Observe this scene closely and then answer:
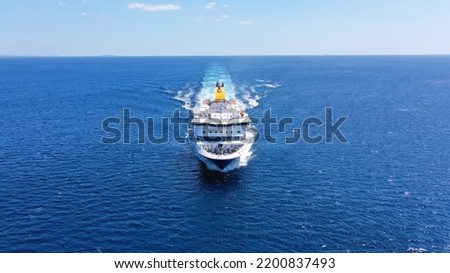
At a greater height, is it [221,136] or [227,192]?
[221,136]

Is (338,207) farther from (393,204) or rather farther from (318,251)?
(318,251)

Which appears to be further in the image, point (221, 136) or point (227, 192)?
point (221, 136)

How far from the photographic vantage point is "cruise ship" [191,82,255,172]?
8712cm

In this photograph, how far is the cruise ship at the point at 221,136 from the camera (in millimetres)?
87125

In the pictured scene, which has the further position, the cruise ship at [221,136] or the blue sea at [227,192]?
the cruise ship at [221,136]

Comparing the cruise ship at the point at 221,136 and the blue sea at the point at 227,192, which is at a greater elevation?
the cruise ship at the point at 221,136

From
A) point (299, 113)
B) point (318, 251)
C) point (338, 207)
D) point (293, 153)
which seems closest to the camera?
point (318, 251)

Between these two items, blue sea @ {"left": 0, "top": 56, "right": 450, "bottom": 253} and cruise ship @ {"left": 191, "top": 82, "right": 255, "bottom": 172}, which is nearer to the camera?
blue sea @ {"left": 0, "top": 56, "right": 450, "bottom": 253}

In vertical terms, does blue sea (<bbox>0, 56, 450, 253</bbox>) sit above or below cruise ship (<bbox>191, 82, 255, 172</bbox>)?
below

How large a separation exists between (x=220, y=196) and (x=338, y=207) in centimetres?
2167

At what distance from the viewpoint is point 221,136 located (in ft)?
315

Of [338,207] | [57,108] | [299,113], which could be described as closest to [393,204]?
[338,207]

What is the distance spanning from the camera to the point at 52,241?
2367 inches

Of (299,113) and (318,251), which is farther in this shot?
(299,113)
